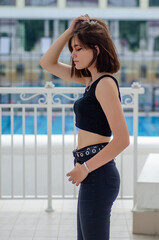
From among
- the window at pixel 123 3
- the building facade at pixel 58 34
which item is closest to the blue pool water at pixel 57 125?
the building facade at pixel 58 34

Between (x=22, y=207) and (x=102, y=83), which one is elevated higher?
(x=102, y=83)

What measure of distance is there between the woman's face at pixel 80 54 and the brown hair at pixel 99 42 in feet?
0.04

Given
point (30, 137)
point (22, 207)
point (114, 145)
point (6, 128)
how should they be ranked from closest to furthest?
point (114, 145)
point (22, 207)
point (30, 137)
point (6, 128)

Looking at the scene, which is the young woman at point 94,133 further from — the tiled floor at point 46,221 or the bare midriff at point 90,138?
the tiled floor at point 46,221

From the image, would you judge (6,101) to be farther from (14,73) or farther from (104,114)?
(104,114)

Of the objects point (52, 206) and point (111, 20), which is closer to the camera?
point (52, 206)

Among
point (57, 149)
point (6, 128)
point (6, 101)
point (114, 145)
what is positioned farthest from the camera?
point (6, 101)

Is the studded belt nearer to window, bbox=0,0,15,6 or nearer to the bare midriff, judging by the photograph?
the bare midriff

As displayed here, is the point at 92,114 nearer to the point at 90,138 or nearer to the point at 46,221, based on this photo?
the point at 90,138

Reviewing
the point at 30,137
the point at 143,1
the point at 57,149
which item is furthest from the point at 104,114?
the point at 143,1

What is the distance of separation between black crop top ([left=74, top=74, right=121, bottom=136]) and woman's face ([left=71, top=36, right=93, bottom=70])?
8 centimetres

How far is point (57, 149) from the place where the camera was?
4902 millimetres

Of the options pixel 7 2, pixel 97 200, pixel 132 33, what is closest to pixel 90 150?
pixel 97 200

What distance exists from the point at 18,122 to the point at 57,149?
16.9 m
